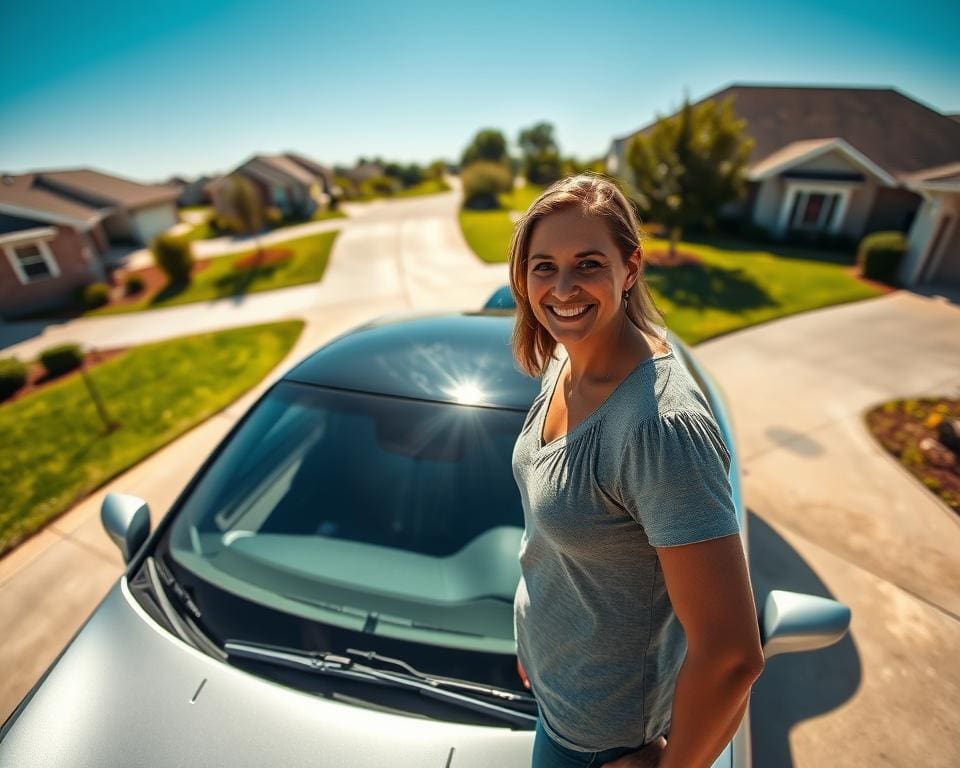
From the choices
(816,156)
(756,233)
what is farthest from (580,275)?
(816,156)

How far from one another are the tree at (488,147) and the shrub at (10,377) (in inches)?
2691

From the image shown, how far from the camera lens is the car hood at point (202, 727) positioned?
125 cm

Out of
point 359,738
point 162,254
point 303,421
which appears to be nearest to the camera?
point 359,738

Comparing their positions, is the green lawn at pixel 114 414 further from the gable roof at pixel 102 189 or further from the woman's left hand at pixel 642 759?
the gable roof at pixel 102 189

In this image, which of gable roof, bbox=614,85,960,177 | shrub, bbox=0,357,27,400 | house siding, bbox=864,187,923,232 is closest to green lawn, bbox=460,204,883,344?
house siding, bbox=864,187,923,232

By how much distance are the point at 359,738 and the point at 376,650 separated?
27cm

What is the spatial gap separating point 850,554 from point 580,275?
360 centimetres

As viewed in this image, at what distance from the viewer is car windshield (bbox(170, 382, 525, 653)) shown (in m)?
1.70

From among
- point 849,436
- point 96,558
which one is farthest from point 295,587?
point 849,436

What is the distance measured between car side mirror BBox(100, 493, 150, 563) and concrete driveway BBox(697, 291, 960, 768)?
2.96m

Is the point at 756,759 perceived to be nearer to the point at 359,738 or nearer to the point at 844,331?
the point at 359,738

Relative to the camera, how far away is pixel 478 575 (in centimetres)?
182

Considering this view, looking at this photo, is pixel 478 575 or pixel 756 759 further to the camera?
pixel 756 759

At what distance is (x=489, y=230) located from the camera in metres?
20.5
